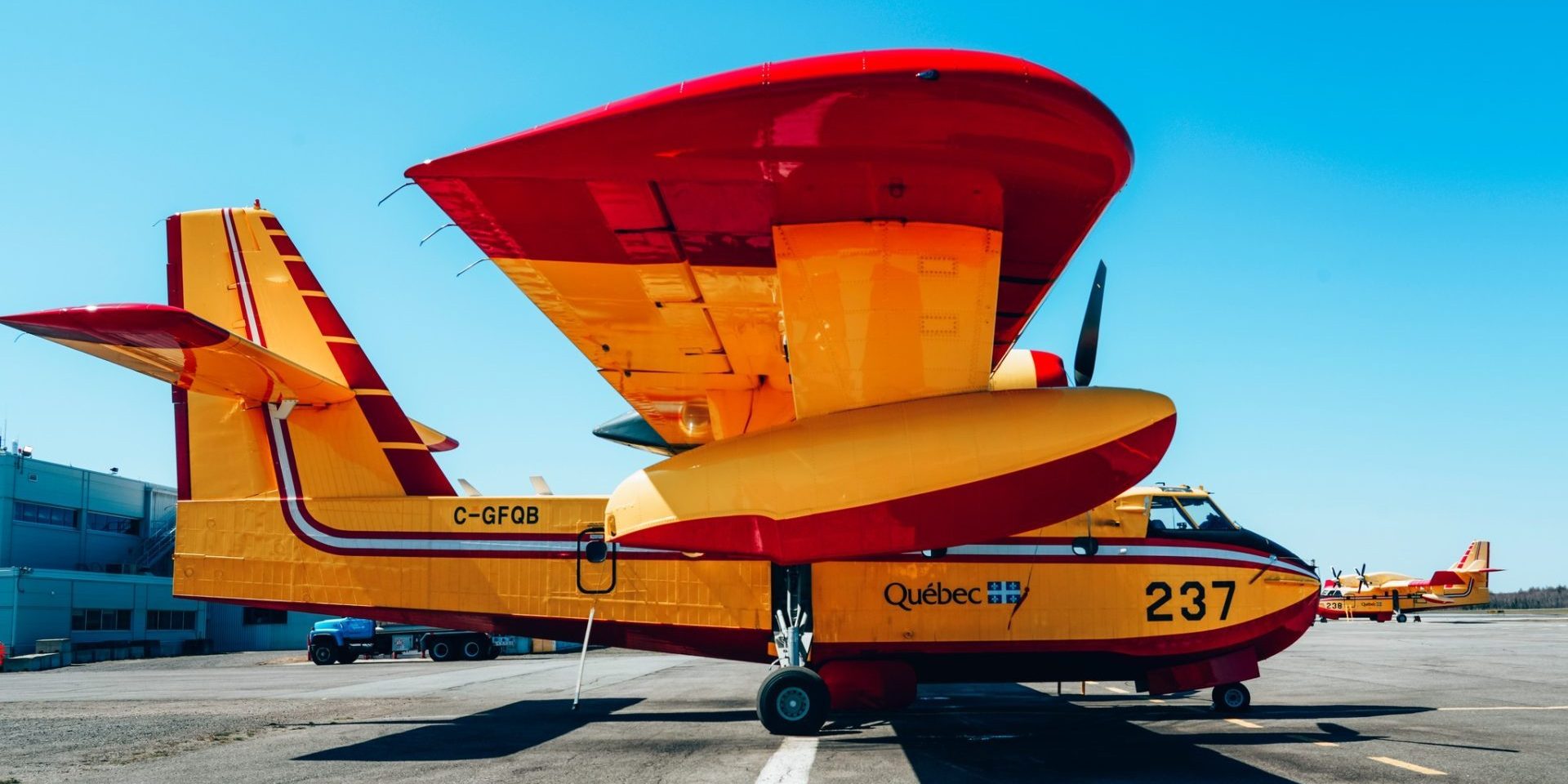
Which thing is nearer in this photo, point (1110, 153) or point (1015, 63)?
point (1015, 63)

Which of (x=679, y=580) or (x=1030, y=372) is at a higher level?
(x=1030, y=372)

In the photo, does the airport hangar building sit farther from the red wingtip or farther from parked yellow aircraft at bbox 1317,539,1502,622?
parked yellow aircraft at bbox 1317,539,1502,622

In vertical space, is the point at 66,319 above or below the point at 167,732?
above

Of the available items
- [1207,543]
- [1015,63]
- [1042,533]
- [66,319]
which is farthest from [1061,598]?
[66,319]

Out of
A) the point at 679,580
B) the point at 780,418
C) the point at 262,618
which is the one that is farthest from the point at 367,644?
the point at 780,418

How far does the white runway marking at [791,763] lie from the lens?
7.98m

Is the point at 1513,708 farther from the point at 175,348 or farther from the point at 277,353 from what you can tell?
the point at 277,353

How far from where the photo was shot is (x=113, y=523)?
1802 inches

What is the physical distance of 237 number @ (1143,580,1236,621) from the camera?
1217 centimetres

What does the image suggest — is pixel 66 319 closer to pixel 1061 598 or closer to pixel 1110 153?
pixel 1110 153

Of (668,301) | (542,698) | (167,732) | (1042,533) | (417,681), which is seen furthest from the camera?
(417,681)

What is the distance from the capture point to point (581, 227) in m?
6.52

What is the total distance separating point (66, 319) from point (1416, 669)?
22.8 m

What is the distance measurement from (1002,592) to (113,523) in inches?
1878
